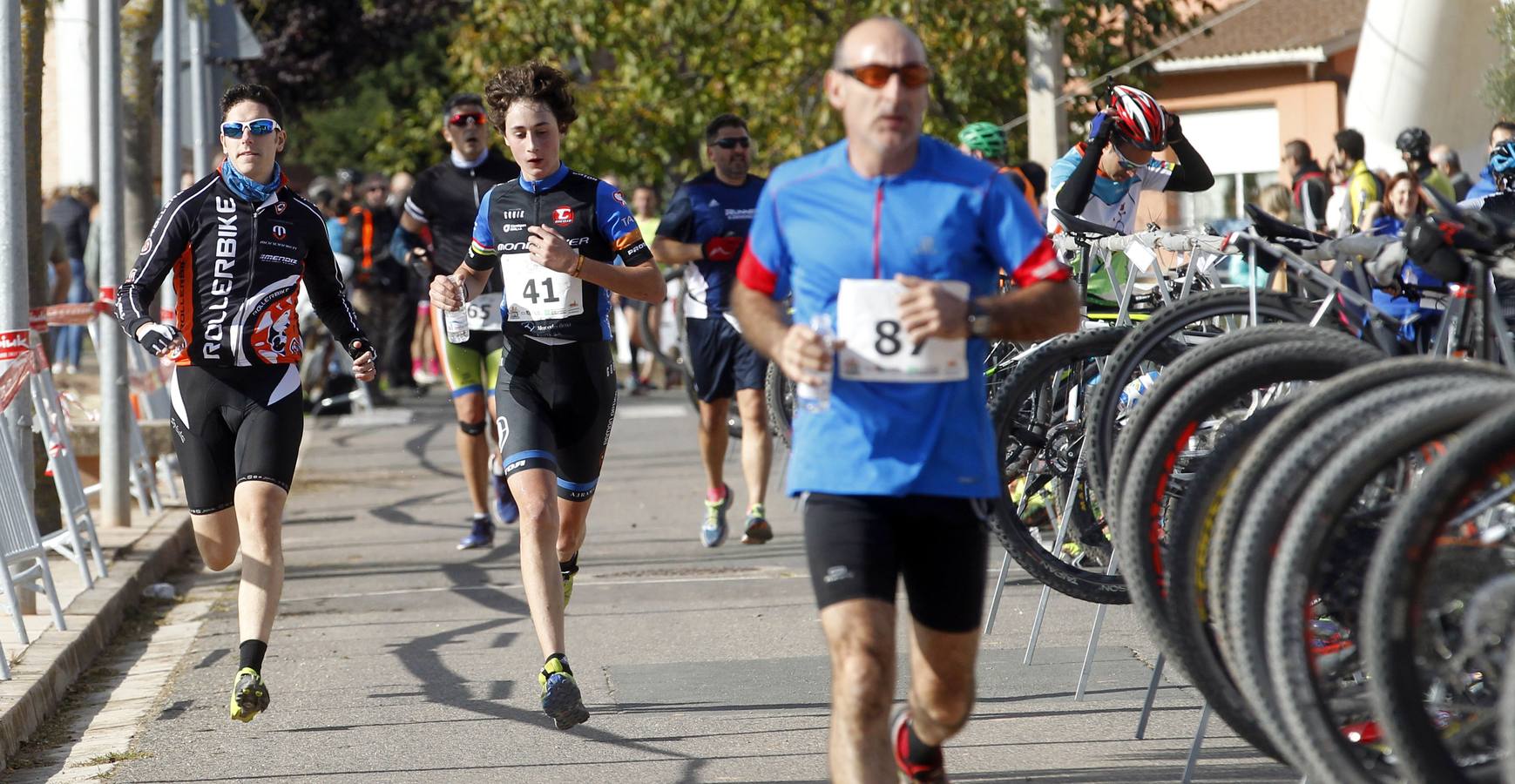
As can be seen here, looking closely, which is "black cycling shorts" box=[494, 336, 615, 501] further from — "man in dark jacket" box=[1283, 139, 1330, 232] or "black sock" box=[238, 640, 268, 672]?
"man in dark jacket" box=[1283, 139, 1330, 232]

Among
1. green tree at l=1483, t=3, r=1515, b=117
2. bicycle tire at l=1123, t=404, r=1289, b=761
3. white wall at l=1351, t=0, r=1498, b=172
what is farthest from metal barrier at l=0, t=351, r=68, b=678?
white wall at l=1351, t=0, r=1498, b=172

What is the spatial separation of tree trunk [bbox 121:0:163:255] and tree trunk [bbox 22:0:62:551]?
3.26 m

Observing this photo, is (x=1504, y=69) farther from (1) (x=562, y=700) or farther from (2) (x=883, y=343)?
(2) (x=883, y=343)

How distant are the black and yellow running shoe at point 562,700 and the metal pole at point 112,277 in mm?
5558

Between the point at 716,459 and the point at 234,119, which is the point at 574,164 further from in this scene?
the point at 234,119

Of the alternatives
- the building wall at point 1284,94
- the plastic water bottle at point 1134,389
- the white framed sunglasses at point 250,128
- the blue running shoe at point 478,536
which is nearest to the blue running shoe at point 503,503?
the blue running shoe at point 478,536

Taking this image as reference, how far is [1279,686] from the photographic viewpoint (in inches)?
150

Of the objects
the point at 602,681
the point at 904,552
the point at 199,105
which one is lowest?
the point at 602,681

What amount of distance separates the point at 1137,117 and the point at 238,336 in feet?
10.9

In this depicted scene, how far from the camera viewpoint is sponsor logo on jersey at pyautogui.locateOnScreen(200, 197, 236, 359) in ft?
21.8

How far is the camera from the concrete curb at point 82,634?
6566 mm

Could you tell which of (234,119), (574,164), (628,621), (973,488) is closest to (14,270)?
(234,119)

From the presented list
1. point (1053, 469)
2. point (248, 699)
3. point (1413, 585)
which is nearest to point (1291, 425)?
point (1413, 585)

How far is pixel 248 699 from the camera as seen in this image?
20.3ft
